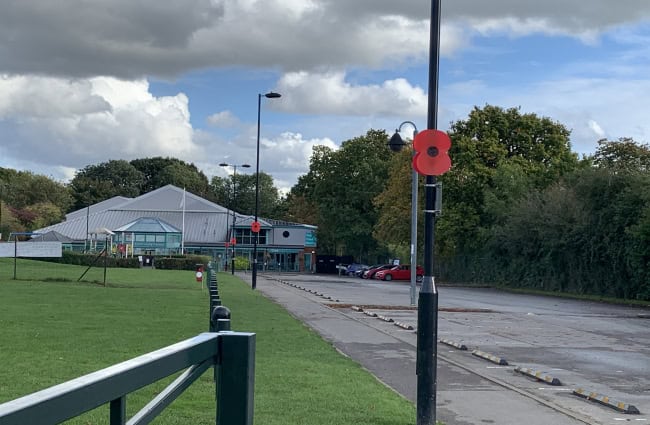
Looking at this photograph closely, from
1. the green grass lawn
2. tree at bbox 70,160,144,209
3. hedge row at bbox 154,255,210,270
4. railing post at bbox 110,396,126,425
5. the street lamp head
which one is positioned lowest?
the green grass lawn

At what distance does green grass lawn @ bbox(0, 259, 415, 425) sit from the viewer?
8500 millimetres

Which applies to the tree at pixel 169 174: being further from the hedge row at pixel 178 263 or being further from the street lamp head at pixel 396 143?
the street lamp head at pixel 396 143

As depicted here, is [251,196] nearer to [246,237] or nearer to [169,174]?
[169,174]

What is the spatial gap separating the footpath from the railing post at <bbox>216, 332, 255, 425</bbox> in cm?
634

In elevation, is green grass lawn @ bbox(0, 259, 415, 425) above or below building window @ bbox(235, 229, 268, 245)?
below

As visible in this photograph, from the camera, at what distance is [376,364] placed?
1374 centimetres

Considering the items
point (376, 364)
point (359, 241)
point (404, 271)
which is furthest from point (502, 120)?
point (376, 364)

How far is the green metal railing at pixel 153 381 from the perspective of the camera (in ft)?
6.28

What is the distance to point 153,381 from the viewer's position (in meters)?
2.59

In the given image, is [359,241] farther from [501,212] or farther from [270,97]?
[270,97]

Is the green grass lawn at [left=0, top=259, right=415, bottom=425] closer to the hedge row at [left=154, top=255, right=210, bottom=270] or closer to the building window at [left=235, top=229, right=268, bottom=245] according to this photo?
the hedge row at [left=154, top=255, right=210, bottom=270]

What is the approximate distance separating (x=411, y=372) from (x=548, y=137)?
50275mm

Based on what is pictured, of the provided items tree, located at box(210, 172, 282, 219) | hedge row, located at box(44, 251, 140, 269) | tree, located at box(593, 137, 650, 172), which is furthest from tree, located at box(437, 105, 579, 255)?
tree, located at box(210, 172, 282, 219)

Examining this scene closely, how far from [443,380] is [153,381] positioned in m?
9.94
